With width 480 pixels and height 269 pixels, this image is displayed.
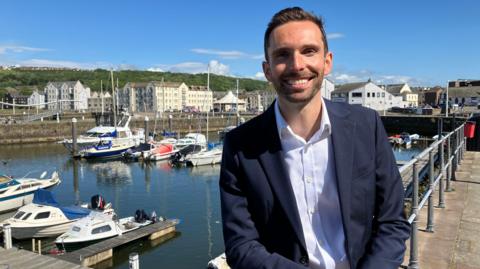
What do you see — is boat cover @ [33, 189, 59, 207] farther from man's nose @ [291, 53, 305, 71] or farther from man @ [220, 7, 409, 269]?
man's nose @ [291, 53, 305, 71]

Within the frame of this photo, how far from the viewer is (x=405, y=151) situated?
44594 mm

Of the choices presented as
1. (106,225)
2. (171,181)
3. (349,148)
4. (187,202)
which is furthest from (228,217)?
(171,181)

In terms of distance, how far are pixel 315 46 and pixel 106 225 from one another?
50.5ft

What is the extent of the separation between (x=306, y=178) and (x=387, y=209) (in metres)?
0.45

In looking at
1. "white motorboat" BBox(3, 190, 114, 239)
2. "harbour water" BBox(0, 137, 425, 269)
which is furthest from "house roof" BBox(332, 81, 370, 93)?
"white motorboat" BBox(3, 190, 114, 239)

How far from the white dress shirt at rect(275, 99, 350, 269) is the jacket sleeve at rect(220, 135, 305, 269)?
0.24 metres

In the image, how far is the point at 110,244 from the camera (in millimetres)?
14547

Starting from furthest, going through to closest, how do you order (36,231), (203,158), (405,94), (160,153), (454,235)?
(405,94) → (160,153) → (203,158) → (36,231) → (454,235)

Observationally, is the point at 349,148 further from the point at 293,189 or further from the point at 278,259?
the point at 278,259

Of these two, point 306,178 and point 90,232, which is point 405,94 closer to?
point 90,232

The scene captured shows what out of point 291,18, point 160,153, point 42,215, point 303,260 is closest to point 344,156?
point 303,260

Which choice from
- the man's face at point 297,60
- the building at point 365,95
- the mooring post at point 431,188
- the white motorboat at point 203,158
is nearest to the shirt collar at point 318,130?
the man's face at point 297,60

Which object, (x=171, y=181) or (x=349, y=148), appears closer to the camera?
(x=349, y=148)

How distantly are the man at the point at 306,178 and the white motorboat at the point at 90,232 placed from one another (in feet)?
47.9
